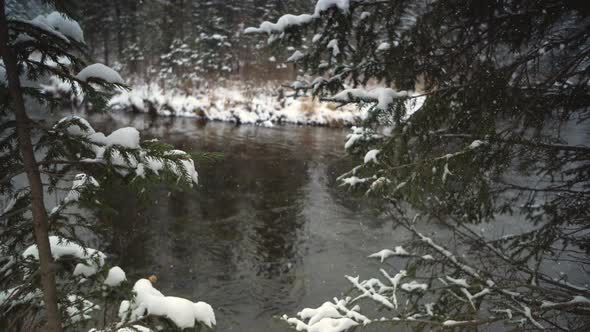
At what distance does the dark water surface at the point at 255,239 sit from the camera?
7755 mm

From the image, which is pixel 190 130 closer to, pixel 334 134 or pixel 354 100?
pixel 334 134

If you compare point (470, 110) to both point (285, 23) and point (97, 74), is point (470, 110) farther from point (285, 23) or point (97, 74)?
point (97, 74)

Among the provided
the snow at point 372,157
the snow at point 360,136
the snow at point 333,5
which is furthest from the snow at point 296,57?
the snow at point 372,157

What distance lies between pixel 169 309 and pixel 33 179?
1191 millimetres

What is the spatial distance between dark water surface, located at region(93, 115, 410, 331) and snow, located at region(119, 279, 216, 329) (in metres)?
2.74

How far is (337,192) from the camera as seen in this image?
46.2 ft

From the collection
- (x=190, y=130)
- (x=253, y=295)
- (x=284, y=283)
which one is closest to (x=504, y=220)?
(x=284, y=283)

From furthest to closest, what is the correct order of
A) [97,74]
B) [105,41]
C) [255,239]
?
1. [105,41]
2. [255,239]
3. [97,74]

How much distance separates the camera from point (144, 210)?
11625 millimetres

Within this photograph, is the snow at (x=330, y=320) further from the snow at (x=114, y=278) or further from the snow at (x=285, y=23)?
the snow at (x=285, y=23)

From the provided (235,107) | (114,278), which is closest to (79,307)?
(114,278)

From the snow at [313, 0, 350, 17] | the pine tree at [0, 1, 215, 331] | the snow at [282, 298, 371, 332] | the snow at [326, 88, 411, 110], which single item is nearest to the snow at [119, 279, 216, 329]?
the pine tree at [0, 1, 215, 331]

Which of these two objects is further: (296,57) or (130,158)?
(296,57)

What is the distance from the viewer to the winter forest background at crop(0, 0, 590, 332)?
2.34 meters
